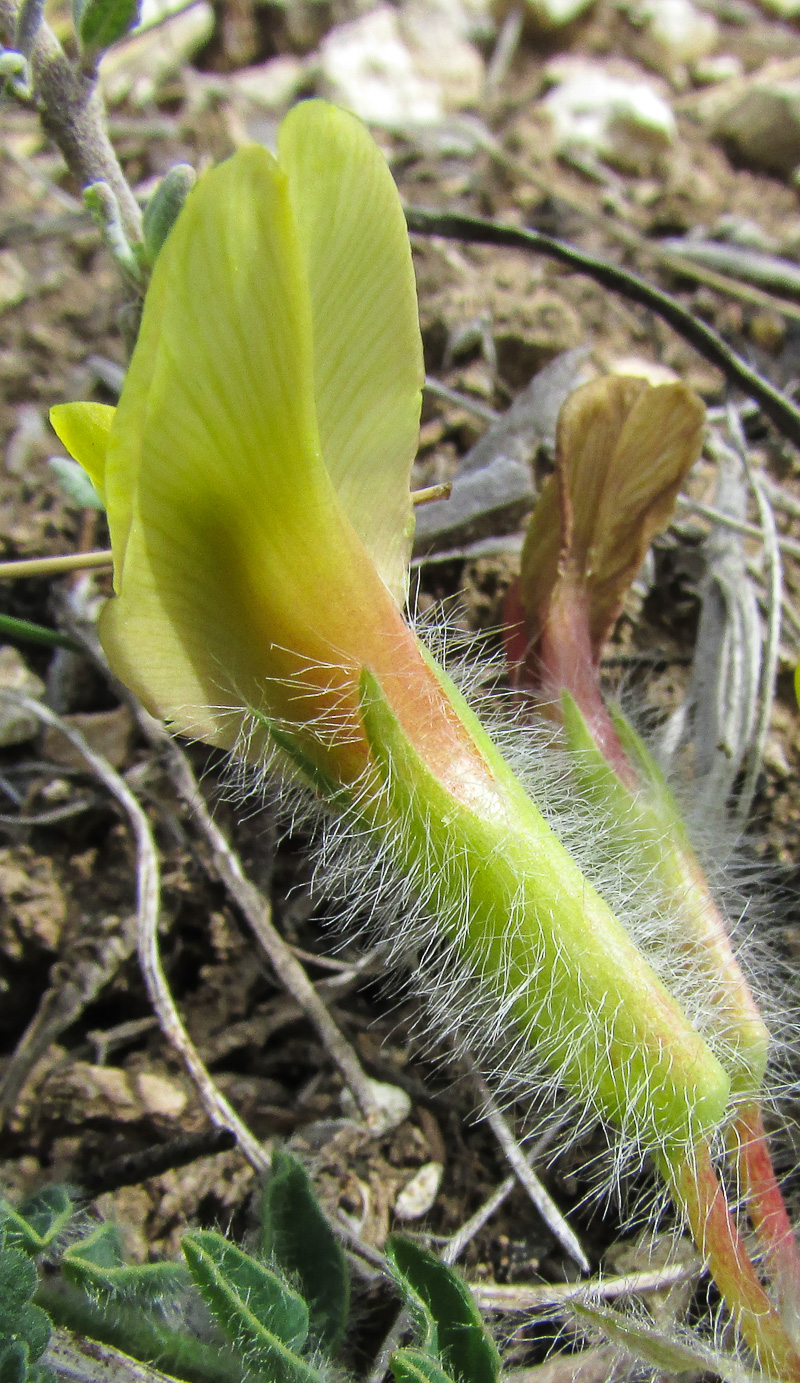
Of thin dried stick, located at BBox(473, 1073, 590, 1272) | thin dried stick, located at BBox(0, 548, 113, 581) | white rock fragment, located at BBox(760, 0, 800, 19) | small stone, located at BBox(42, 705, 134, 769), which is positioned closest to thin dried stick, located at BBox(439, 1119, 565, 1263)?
thin dried stick, located at BBox(473, 1073, 590, 1272)

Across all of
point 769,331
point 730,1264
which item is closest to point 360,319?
point 730,1264

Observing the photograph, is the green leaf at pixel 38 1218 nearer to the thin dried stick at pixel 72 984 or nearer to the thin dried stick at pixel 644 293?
the thin dried stick at pixel 72 984

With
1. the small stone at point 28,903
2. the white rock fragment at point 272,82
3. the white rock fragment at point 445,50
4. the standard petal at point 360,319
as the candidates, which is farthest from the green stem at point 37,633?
the white rock fragment at point 445,50

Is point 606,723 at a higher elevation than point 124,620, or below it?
below

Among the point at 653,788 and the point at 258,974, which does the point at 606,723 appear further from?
the point at 258,974

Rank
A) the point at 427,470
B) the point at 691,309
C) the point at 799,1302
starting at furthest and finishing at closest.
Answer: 1. the point at 691,309
2. the point at 427,470
3. the point at 799,1302

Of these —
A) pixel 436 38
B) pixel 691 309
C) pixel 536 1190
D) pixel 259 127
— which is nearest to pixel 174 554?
pixel 536 1190

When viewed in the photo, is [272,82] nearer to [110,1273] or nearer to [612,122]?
[612,122]
